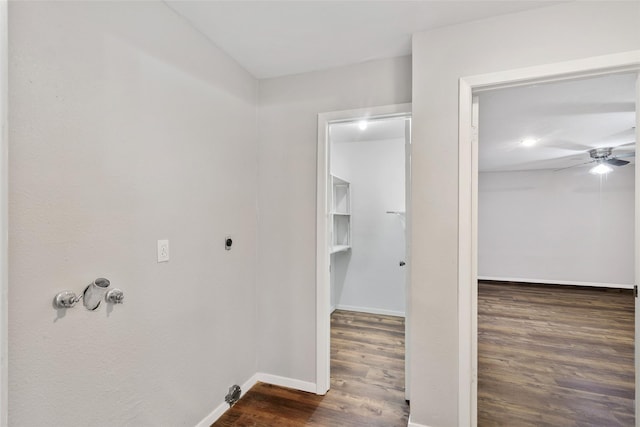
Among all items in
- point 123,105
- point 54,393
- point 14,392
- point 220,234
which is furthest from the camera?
point 220,234

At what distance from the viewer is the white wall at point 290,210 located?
235cm

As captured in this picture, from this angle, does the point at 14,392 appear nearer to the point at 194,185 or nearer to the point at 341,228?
the point at 194,185

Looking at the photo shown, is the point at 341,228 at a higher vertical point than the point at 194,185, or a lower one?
lower

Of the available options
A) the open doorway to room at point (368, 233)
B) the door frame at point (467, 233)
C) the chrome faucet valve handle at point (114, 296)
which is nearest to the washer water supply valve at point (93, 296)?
the chrome faucet valve handle at point (114, 296)

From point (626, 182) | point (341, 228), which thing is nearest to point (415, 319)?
point (341, 228)

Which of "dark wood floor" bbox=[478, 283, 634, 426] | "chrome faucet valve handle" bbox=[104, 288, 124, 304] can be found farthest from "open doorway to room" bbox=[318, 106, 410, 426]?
"chrome faucet valve handle" bbox=[104, 288, 124, 304]

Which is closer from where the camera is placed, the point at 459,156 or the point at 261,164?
the point at 459,156

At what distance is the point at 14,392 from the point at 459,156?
2229mm

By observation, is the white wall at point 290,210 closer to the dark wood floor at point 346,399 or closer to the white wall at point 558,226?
the dark wood floor at point 346,399

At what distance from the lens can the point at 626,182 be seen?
5.74 metres

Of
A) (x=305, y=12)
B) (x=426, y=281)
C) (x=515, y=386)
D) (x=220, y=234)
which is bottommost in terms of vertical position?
(x=515, y=386)

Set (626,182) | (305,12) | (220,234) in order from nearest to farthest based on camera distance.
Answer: (305,12)
(220,234)
(626,182)

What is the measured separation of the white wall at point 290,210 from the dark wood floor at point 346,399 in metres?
0.20

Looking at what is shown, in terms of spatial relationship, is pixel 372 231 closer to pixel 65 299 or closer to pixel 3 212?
pixel 65 299
